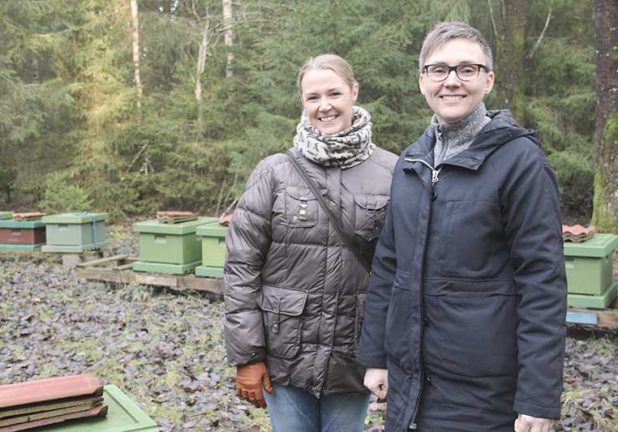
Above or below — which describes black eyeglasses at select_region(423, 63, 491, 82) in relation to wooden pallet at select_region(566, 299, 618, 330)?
above

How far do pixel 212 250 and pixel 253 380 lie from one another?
177 inches

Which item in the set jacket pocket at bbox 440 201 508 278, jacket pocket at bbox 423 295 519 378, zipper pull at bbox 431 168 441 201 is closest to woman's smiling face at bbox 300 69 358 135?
zipper pull at bbox 431 168 441 201

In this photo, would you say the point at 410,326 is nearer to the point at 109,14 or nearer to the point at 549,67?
the point at 549,67

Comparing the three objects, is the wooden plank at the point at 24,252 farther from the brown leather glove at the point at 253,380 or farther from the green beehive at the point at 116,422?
the brown leather glove at the point at 253,380

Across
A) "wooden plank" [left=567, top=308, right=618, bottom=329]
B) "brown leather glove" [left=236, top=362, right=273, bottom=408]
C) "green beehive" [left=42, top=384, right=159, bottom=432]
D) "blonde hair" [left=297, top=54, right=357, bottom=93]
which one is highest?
"blonde hair" [left=297, top=54, right=357, bottom=93]

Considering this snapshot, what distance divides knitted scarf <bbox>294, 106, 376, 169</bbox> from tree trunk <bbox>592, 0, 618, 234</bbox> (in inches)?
300

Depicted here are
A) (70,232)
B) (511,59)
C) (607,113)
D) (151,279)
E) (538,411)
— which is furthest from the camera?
(511,59)

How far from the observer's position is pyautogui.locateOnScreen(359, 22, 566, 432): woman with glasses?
162 centimetres

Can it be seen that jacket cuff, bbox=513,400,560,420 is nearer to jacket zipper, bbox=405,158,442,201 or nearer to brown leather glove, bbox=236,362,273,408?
jacket zipper, bbox=405,158,442,201

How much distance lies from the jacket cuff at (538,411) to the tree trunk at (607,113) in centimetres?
808

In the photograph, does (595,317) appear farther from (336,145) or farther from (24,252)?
(24,252)

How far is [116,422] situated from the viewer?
1979 mm

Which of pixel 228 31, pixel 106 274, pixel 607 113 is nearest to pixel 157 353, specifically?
pixel 106 274

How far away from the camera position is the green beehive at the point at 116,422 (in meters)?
1.91
